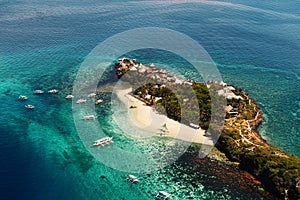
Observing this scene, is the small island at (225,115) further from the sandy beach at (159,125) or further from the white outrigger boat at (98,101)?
the white outrigger boat at (98,101)

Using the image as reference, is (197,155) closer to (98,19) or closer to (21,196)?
(21,196)

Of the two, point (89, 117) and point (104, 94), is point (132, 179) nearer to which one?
point (89, 117)

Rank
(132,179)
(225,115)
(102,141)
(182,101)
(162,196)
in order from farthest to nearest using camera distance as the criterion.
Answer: (182,101), (225,115), (102,141), (132,179), (162,196)

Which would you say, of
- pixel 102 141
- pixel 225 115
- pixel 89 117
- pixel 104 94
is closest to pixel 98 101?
pixel 104 94

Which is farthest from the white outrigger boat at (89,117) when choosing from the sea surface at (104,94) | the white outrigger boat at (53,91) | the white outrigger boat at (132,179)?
the white outrigger boat at (132,179)

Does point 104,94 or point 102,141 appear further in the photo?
point 104,94

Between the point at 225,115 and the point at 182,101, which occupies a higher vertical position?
the point at 182,101
